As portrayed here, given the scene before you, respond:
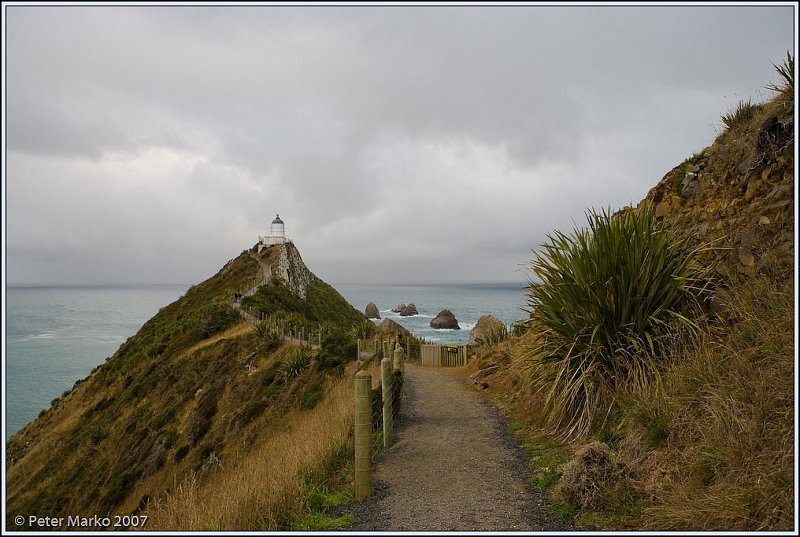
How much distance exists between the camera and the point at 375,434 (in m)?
8.62

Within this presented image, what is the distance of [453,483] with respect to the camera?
619 centimetres

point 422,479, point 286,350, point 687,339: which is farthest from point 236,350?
point 687,339

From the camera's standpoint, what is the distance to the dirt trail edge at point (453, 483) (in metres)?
5.05

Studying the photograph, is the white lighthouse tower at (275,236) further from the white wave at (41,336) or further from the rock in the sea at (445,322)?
the white wave at (41,336)

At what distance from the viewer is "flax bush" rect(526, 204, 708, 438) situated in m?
7.05

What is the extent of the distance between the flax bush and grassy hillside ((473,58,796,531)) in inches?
0.9

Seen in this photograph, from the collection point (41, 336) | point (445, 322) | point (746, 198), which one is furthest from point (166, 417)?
point (41, 336)

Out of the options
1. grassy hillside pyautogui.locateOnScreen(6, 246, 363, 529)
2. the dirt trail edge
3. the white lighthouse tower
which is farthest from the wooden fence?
the white lighthouse tower

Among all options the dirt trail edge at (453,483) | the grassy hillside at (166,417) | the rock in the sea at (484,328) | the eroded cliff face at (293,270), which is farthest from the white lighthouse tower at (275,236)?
the dirt trail edge at (453,483)

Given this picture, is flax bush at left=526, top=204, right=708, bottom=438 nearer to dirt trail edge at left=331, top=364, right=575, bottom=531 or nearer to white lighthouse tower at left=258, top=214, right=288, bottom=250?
dirt trail edge at left=331, top=364, right=575, bottom=531

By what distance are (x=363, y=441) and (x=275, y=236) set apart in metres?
58.9

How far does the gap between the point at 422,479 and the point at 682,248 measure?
521 cm

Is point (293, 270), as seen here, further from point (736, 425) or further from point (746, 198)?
point (736, 425)

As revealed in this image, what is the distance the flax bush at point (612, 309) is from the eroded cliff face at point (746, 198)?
2.25ft
